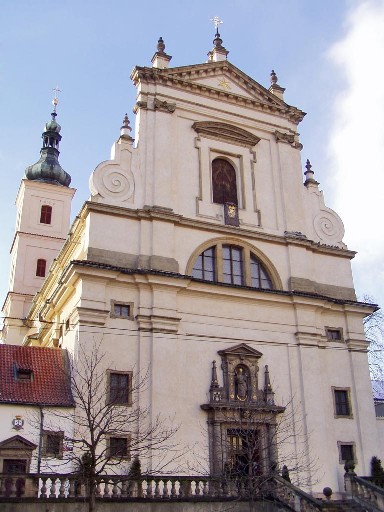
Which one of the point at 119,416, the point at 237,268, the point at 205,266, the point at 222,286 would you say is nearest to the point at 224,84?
the point at 237,268

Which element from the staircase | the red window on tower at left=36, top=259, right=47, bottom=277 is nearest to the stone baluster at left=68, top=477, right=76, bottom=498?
the staircase

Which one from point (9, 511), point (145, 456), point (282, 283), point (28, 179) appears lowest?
point (9, 511)

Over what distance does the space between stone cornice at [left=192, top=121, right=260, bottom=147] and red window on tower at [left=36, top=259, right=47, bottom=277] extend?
771 inches

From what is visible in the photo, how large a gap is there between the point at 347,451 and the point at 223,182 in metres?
12.2

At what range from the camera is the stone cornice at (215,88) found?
85.4 feet

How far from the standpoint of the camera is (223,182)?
85.3 feet

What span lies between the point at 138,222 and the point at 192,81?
312 inches

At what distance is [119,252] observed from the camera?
22234 millimetres

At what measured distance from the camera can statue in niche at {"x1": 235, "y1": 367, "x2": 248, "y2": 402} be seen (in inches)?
859

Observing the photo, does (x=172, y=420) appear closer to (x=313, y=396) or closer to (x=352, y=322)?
(x=313, y=396)

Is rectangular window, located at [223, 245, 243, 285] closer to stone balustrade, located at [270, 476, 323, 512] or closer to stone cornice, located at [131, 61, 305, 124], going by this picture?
stone cornice, located at [131, 61, 305, 124]

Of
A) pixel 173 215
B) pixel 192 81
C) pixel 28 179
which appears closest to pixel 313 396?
pixel 173 215

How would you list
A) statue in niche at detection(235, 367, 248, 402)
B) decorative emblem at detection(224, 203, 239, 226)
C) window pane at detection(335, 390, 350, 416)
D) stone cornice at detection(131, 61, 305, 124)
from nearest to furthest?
statue in niche at detection(235, 367, 248, 402), window pane at detection(335, 390, 350, 416), decorative emblem at detection(224, 203, 239, 226), stone cornice at detection(131, 61, 305, 124)

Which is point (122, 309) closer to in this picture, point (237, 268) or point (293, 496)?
point (237, 268)
